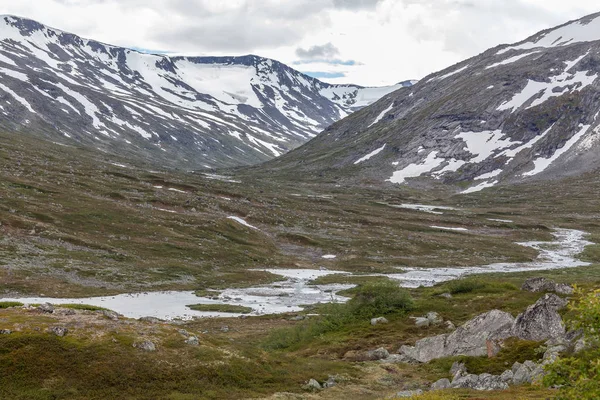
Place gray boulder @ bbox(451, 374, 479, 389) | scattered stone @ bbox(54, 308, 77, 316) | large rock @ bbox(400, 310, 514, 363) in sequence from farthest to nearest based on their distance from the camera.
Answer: large rock @ bbox(400, 310, 514, 363), scattered stone @ bbox(54, 308, 77, 316), gray boulder @ bbox(451, 374, 479, 389)

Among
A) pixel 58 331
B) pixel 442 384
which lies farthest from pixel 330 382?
pixel 58 331

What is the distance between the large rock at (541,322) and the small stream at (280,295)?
35.4 m

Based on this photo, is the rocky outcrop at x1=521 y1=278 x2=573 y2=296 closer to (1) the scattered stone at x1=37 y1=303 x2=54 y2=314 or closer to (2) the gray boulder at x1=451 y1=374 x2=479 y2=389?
(2) the gray boulder at x1=451 y1=374 x2=479 y2=389

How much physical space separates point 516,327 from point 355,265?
69557 mm

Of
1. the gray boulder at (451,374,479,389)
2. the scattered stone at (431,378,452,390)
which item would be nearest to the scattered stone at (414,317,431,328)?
the scattered stone at (431,378,452,390)

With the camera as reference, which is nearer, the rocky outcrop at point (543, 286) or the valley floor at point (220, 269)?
the valley floor at point (220, 269)

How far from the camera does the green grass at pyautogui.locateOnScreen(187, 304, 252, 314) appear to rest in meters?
65.1

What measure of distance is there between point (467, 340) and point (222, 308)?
37.0m

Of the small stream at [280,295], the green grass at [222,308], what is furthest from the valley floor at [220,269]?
the green grass at [222,308]

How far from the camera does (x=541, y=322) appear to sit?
3512 cm

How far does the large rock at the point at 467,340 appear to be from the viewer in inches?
1386

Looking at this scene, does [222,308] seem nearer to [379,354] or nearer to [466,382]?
[379,354]

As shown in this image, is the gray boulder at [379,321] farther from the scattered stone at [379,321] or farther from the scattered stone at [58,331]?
the scattered stone at [58,331]

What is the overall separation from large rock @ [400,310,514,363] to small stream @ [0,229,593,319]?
31135 mm
